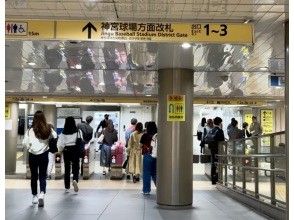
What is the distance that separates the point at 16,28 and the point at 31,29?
21cm

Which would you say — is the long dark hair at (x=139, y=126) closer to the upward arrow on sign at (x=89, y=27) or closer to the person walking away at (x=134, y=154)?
the person walking away at (x=134, y=154)

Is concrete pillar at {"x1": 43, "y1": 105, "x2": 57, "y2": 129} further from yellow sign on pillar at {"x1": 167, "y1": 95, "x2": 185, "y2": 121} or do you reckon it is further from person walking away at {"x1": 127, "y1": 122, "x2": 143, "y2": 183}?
yellow sign on pillar at {"x1": 167, "y1": 95, "x2": 185, "y2": 121}

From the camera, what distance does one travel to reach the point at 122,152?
48.1 feet

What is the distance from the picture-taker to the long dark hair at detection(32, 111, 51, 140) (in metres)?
8.66

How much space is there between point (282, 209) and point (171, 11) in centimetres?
357

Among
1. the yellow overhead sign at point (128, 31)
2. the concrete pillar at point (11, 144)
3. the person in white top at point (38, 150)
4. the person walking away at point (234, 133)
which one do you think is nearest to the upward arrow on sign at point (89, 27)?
the yellow overhead sign at point (128, 31)

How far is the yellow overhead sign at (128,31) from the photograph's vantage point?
6340 mm

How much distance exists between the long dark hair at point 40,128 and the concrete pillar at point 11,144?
758 centimetres

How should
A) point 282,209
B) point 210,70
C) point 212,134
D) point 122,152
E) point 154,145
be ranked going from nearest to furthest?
point 282,209
point 154,145
point 210,70
point 212,134
point 122,152

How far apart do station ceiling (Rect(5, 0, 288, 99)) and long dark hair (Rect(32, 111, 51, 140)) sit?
142cm

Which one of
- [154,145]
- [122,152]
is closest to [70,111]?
[122,152]

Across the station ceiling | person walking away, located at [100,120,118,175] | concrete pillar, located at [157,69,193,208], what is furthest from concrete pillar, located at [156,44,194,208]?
person walking away, located at [100,120,118,175]

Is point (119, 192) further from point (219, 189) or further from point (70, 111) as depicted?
point (70, 111)

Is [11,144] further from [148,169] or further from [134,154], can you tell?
[148,169]
